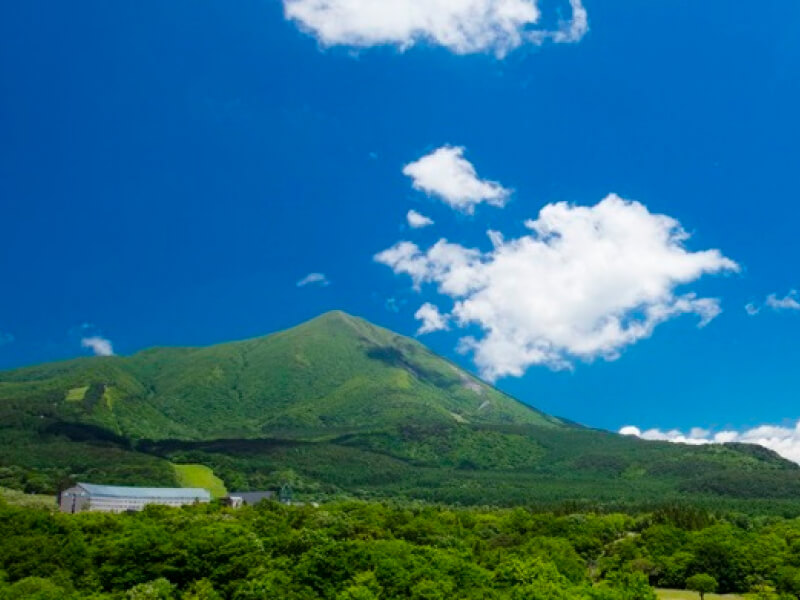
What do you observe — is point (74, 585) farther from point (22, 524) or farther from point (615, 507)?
point (615, 507)

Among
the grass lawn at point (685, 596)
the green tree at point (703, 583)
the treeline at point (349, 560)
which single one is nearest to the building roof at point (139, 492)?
the treeline at point (349, 560)

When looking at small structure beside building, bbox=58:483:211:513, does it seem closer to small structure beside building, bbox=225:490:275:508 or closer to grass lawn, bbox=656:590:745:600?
small structure beside building, bbox=225:490:275:508

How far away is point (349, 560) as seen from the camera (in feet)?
188

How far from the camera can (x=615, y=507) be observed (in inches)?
6388

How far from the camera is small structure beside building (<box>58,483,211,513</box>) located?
133375 millimetres

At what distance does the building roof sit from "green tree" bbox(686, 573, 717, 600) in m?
105

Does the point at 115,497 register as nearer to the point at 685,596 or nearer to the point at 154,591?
the point at 154,591

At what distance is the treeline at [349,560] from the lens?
164 ft

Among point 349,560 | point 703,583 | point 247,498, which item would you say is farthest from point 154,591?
point 247,498

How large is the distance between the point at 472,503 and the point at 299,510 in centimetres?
9469

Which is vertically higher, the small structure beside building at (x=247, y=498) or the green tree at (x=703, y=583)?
the small structure beside building at (x=247, y=498)

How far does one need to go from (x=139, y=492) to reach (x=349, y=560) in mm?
107045

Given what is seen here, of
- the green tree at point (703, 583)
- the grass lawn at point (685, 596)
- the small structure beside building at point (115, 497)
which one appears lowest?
the grass lawn at point (685, 596)

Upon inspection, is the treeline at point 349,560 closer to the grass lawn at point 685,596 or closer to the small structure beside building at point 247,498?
the grass lawn at point 685,596
